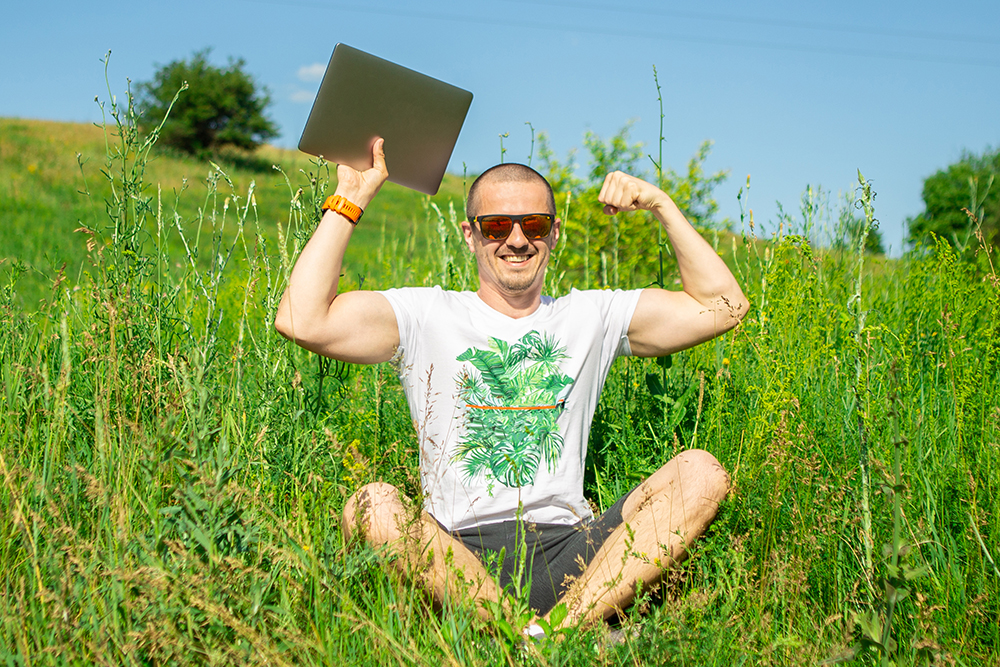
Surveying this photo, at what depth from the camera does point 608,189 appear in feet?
7.73

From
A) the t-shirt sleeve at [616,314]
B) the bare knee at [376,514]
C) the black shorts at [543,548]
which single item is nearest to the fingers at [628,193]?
the t-shirt sleeve at [616,314]

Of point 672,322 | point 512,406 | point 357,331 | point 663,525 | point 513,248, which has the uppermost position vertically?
point 513,248

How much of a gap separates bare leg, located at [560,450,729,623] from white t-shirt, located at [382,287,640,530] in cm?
19

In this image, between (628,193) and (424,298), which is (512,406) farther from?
(628,193)

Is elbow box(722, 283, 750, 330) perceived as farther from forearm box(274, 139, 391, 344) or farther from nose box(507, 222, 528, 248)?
forearm box(274, 139, 391, 344)

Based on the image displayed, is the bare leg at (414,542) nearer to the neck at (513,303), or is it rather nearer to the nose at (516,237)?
the neck at (513,303)

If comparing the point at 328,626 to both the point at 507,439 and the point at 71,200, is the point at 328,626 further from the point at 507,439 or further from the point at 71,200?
the point at 71,200

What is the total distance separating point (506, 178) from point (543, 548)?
1.34 m

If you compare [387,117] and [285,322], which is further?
[387,117]

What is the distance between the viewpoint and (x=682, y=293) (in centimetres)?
237

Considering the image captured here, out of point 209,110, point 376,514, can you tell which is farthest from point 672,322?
point 209,110

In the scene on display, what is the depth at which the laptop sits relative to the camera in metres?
2.02

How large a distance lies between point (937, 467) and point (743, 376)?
94cm

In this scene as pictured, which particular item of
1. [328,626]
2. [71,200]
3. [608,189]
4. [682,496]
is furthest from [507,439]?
[71,200]
